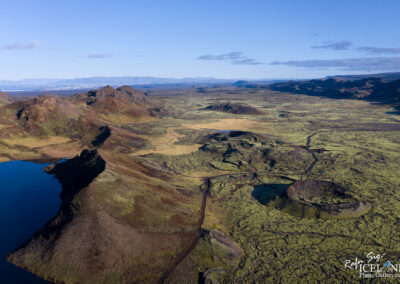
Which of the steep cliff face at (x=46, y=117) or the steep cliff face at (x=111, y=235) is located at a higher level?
the steep cliff face at (x=46, y=117)

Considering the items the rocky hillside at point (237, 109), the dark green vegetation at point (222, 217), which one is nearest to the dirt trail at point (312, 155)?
the dark green vegetation at point (222, 217)

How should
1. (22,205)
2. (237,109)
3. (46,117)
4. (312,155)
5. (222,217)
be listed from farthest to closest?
(237,109) → (46,117) → (312,155) → (22,205) → (222,217)

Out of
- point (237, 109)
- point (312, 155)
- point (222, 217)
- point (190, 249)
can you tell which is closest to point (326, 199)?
point (222, 217)

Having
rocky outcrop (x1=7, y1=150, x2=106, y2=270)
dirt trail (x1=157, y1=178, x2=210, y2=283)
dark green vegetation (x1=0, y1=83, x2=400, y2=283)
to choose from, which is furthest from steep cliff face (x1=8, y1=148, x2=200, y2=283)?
dirt trail (x1=157, y1=178, x2=210, y2=283)

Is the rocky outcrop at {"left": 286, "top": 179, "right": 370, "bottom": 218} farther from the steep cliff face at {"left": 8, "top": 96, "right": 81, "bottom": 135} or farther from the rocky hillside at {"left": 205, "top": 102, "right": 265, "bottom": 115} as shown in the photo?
the rocky hillside at {"left": 205, "top": 102, "right": 265, "bottom": 115}

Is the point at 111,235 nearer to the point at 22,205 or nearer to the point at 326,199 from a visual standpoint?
the point at 22,205

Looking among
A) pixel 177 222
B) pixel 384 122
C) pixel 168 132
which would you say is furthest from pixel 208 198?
pixel 384 122

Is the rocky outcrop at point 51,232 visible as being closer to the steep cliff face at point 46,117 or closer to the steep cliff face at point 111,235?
the steep cliff face at point 111,235

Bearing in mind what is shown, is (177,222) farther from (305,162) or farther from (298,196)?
(305,162)
